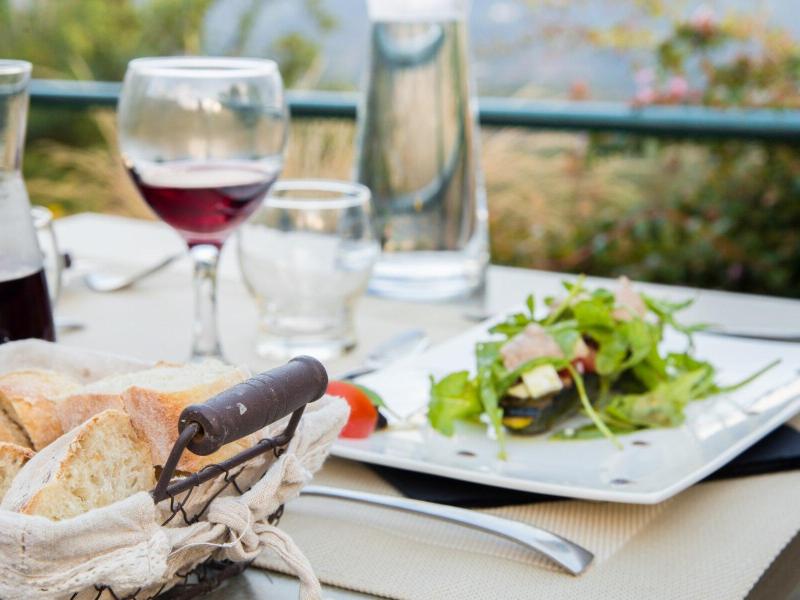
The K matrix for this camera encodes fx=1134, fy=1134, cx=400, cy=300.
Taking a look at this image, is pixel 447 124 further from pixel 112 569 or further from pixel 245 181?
pixel 112 569

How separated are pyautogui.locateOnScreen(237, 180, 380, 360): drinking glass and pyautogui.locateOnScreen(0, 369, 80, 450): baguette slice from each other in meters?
0.46

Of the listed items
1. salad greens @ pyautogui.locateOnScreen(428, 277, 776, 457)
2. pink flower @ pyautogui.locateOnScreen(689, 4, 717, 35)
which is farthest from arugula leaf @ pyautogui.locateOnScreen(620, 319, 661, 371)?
pink flower @ pyautogui.locateOnScreen(689, 4, 717, 35)

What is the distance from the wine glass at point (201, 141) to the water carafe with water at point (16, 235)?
0.19m

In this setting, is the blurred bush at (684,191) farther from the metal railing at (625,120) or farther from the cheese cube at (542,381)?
the cheese cube at (542,381)

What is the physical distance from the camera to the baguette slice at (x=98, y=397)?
0.64 meters

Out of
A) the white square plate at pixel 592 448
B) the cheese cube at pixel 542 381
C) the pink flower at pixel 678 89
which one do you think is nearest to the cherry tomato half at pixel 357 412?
the white square plate at pixel 592 448

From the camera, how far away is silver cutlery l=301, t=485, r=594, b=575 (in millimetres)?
695

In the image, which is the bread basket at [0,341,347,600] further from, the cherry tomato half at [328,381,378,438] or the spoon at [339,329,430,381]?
the spoon at [339,329,430,381]

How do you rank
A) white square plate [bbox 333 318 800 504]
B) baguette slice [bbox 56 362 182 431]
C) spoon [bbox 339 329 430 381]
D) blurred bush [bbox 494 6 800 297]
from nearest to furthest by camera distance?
1. baguette slice [bbox 56 362 182 431]
2. white square plate [bbox 333 318 800 504]
3. spoon [bbox 339 329 430 381]
4. blurred bush [bbox 494 6 800 297]

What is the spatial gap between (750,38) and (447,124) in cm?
380

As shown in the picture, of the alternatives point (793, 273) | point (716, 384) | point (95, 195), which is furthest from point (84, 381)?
point (95, 195)

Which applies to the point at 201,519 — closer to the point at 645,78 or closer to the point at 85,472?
the point at 85,472

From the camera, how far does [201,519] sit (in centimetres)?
57

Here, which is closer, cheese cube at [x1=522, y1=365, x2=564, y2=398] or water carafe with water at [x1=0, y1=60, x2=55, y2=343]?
water carafe with water at [x1=0, y1=60, x2=55, y2=343]
